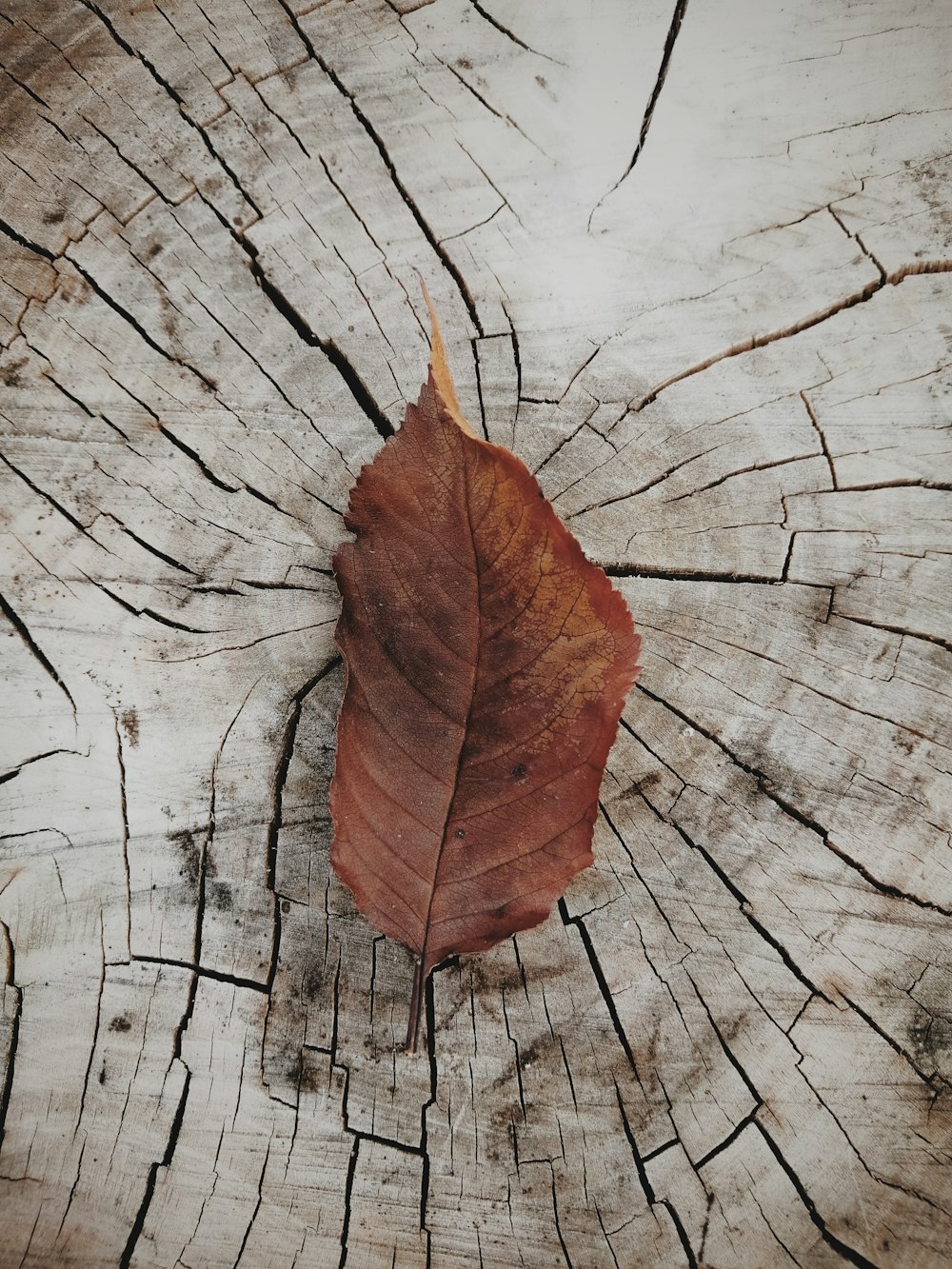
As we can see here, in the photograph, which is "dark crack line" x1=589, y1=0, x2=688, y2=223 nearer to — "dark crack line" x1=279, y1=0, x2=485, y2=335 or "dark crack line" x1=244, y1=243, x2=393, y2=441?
"dark crack line" x1=279, y1=0, x2=485, y2=335

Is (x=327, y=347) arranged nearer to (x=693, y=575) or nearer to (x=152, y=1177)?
(x=693, y=575)

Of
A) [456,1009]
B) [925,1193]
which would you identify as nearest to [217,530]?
[456,1009]

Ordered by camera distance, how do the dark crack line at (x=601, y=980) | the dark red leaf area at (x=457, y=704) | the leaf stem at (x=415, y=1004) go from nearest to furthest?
the dark red leaf area at (x=457, y=704), the leaf stem at (x=415, y=1004), the dark crack line at (x=601, y=980)

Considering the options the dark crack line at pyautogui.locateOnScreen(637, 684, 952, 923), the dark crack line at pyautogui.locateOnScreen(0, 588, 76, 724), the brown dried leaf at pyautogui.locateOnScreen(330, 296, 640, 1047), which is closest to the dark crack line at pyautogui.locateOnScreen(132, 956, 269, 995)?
the brown dried leaf at pyautogui.locateOnScreen(330, 296, 640, 1047)

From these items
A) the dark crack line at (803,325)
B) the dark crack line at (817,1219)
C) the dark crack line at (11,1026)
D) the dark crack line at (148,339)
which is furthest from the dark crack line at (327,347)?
the dark crack line at (817,1219)

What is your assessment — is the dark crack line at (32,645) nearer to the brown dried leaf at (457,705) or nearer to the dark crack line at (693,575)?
the brown dried leaf at (457,705)

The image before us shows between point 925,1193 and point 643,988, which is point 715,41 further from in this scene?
point 925,1193
